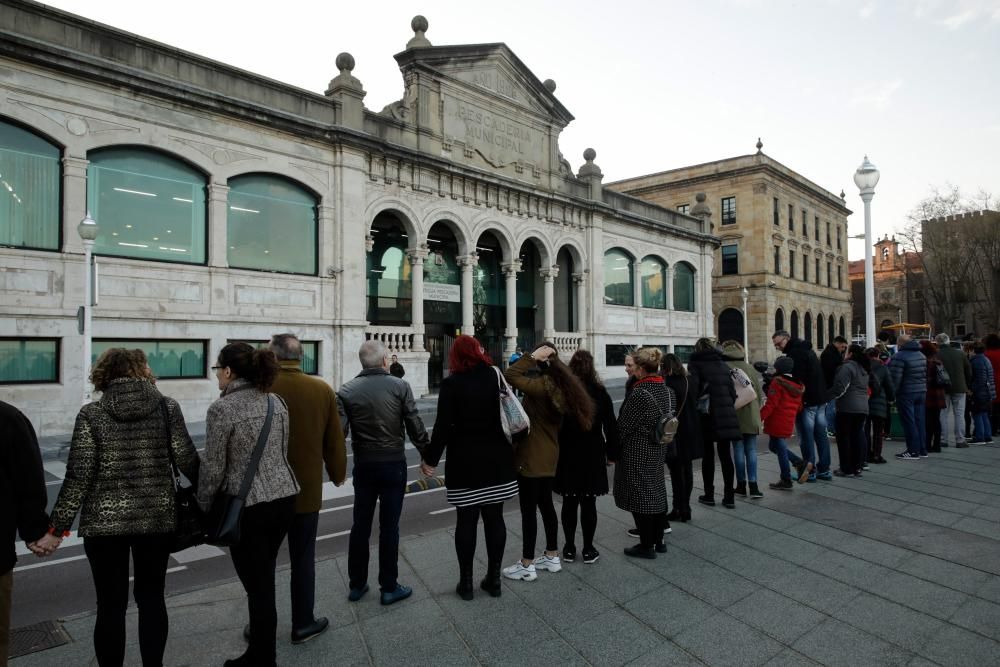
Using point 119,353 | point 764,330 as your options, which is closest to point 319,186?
point 119,353

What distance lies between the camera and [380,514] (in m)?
4.37

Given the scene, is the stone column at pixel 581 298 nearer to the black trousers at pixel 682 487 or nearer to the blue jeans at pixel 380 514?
the black trousers at pixel 682 487

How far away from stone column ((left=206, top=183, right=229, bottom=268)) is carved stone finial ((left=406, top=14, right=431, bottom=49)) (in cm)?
917

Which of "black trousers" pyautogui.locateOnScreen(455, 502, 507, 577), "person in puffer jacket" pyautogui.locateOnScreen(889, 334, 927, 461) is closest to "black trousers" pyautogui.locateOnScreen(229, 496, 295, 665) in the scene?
"black trousers" pyautogui.locateOnScreen(455, 502, 507, 577)

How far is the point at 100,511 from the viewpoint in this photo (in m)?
3.03

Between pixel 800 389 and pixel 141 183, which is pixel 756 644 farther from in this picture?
pixel 141 183

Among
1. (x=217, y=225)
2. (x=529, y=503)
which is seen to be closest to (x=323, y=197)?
(x=217, y=225)

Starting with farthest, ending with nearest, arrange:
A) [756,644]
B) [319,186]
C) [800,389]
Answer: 1. [319,186]
2. [800,389]
3. [756,644]

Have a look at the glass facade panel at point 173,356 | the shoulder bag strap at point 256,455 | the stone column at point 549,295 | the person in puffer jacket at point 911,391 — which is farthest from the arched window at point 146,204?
the person in puffer jacket at point 911,391

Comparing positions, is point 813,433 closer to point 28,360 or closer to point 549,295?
point 28,360

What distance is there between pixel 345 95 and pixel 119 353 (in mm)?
17188

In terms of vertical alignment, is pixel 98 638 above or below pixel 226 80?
below

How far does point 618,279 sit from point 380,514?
25772mm

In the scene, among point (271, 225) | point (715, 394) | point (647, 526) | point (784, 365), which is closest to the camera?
point (647, 526)
